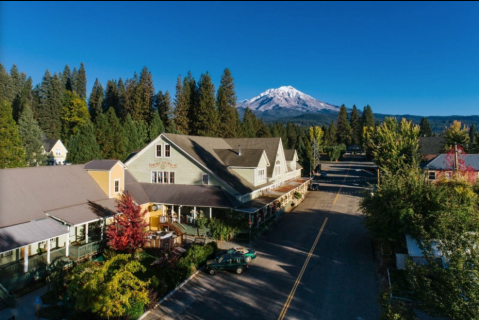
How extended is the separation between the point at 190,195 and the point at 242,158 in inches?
316

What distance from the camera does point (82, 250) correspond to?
19453 mm

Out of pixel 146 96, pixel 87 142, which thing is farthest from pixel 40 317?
pixel 146 96

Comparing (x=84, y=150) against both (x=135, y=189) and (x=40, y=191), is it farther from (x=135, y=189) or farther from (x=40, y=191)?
(x=40, y=191)

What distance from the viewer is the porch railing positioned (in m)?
19.2

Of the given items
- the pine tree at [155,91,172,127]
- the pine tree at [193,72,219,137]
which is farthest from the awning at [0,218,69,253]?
the pine tree at [155,91,172,127]

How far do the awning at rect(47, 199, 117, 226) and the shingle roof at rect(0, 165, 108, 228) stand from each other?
61cm

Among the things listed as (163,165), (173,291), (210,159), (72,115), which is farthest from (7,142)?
(72,115)

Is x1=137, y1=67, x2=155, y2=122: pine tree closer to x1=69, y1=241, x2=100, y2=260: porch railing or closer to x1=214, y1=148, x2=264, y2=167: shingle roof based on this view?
x1=214, y1=148, x2=264, y2=167: shingle roof

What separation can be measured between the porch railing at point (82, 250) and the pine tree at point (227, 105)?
50.0 metres

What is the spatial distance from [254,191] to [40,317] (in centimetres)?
2020

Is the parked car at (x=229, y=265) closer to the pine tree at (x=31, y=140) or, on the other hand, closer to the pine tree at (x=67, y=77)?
the pine tree at (x=31, y=140)

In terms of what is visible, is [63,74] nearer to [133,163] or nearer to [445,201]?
[133,163]

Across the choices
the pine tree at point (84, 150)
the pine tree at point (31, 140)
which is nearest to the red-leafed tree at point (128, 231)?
the pine tree at point (84, 150)

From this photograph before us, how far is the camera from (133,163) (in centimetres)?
3147
